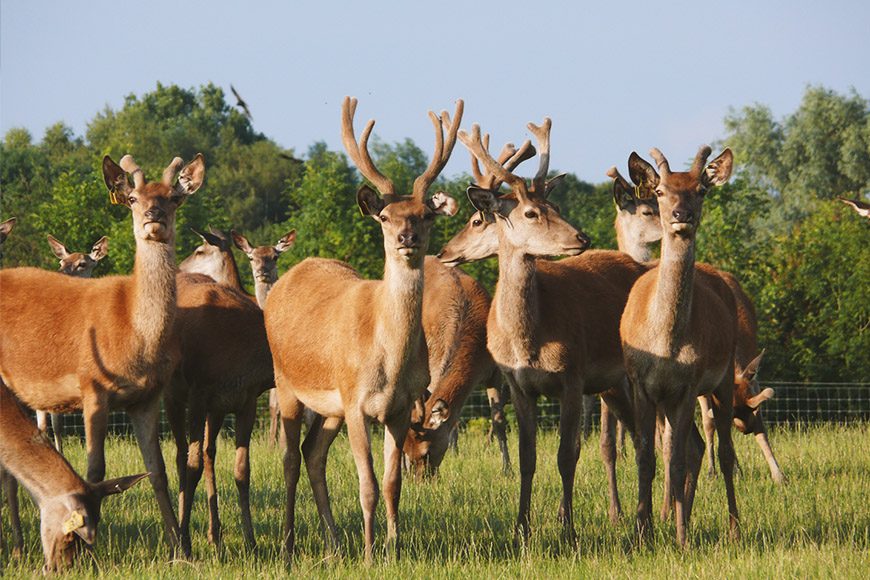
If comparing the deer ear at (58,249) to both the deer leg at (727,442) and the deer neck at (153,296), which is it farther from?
the deer leg at (727,442)

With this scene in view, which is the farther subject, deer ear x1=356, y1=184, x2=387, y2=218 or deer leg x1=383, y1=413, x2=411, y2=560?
deer leg x1=383, y1=413, x2=411, y2=560

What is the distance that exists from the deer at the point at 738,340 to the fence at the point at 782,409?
5141mm

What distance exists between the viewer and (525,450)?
25.3 feet

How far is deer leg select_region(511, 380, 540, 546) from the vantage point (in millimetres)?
7527

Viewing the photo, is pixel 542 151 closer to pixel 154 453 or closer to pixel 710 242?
pixel 154 453

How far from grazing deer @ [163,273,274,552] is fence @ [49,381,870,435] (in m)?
8.24

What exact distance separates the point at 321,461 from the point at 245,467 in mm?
691

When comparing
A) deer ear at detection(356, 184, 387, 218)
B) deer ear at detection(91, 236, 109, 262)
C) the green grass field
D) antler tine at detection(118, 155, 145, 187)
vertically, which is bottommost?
the green grass field

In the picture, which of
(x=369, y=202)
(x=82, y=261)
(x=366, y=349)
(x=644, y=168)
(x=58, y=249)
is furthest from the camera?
(x=58, y=249)

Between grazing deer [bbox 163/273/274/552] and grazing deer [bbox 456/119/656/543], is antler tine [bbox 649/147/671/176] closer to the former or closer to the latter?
grazing deer [bbox 456/119/656/543]

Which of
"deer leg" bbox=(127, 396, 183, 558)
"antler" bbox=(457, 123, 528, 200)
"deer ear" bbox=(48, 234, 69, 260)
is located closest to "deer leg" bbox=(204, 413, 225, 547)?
"deer leg" bbox=(127, 396, 183, 558)

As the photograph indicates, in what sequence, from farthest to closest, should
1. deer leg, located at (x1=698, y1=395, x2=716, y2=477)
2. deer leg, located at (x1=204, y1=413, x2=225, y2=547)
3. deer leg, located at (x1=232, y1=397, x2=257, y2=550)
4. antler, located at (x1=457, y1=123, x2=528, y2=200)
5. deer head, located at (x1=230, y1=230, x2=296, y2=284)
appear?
deer head, located at (x1=230, y1=230, x2=296, y2=284), deer leg, located at (x1=698, y1=395, x2=716, y2=477), antler, located at (x1=457, y1=123, x2=528, y2=200), deer leg, located at (x1=204, y1=413, x2=225, y2=547), deer leg, located at (x1=232, y1=397, x2=257, y2=550)

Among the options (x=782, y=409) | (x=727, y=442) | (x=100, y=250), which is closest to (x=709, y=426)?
(x=727, y=442)

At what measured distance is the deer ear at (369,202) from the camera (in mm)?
6634
